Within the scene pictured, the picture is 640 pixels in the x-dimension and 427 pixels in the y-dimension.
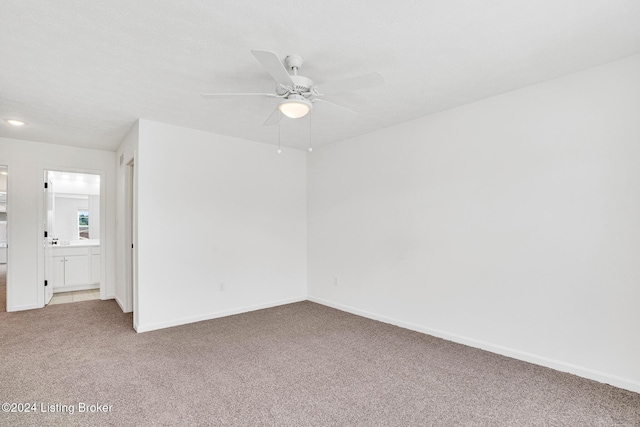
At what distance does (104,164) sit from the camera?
17.1 ft

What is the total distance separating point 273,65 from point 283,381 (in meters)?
2.26

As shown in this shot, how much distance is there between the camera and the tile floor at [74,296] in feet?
17.0

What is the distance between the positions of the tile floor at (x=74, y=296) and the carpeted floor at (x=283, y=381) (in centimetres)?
148

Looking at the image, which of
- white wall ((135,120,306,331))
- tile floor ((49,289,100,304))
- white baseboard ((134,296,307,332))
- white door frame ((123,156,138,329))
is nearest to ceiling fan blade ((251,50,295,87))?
white wall ((135,120,306,331))

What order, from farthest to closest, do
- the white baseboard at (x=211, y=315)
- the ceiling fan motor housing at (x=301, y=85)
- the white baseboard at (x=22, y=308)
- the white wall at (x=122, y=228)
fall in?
1. the white baseboard at (x=22, y=308)
2. the white wall at (x=122, y=228)
3. the white baseboard at (x=211, y=315)
4. the ceiling fan motor housing at (x=301, y=85)

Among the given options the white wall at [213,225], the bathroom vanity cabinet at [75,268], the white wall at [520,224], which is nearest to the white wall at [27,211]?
the bathroom vanity cabinet at [75,268]

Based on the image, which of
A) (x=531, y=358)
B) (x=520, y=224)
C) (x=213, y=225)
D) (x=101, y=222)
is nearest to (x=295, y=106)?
(x=520, y=224)

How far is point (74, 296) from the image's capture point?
216 inches

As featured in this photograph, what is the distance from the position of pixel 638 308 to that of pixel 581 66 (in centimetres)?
185

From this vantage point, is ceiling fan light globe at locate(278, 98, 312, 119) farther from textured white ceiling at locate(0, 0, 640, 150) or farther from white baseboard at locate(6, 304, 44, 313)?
white baseboard at locate(6, 304, 44, 313)

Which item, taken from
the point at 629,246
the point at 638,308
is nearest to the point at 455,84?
the point at 629,246

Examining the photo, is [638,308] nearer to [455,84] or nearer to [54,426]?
[455,84]

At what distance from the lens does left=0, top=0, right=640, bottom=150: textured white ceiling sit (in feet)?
5.94

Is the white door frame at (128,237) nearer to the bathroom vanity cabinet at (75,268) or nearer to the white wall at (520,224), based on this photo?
the bathroom vanity cabinet at (75,268)
